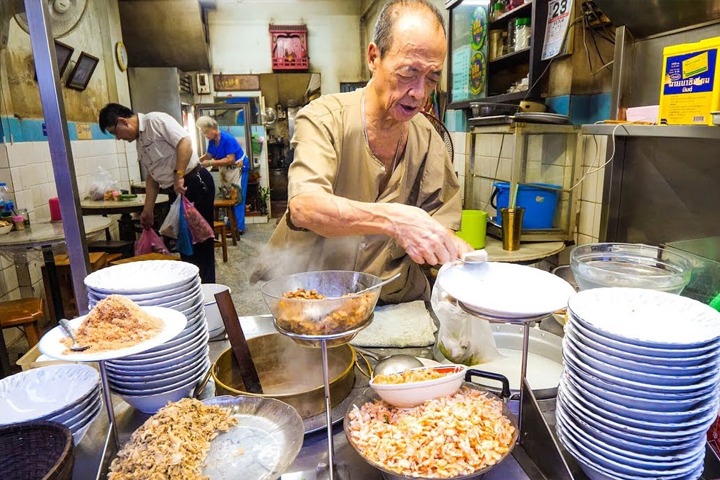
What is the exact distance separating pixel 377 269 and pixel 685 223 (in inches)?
62.0

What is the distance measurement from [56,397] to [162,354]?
0.79ft

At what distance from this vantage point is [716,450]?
957 mm

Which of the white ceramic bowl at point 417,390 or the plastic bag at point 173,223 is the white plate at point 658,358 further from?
the plastic bag at point 173,223

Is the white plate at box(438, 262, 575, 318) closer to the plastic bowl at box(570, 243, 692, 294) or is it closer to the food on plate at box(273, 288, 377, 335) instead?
Answer: the food on plate at box(273, 288, 377, 335)

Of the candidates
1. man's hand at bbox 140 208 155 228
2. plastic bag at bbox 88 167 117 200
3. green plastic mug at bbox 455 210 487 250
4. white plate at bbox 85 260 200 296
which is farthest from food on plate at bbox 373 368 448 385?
plastic bag at bbox 88 167 117 200

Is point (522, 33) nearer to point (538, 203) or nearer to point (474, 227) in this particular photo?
point (538, 203)

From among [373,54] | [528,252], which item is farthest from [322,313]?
[528,252]

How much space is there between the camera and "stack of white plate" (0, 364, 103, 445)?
96 centimetres

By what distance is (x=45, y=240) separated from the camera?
3.17 meters

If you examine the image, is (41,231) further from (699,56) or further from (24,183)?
(699,56)

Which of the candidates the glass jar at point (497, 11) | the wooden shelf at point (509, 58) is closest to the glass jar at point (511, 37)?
the wooden shelf at point (509, 58)

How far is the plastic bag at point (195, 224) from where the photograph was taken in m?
4.76

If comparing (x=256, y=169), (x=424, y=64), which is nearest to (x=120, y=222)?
(x=256, y=169)

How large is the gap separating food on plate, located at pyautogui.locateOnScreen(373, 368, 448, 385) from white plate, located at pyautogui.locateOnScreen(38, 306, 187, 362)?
0.45 meters
